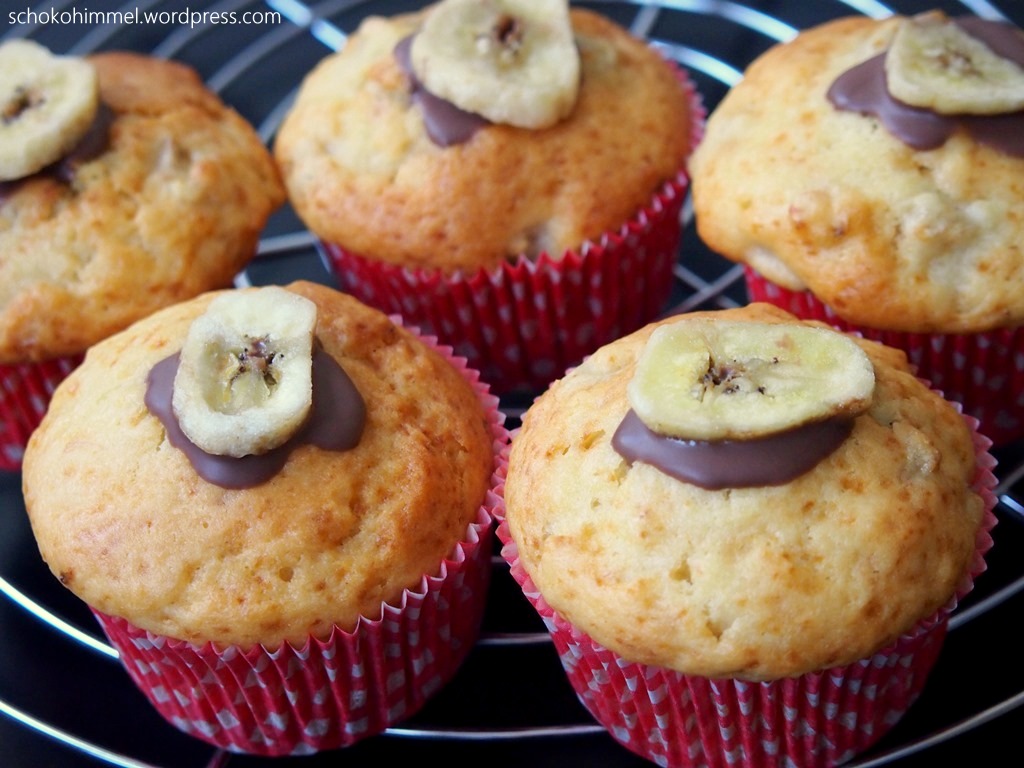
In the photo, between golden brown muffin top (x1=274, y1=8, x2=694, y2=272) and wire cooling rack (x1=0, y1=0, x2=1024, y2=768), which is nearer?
wire cooling rack (x1=0, y1=0, x2=1024, y2=768)

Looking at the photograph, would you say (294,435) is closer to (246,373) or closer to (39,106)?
(246,373)

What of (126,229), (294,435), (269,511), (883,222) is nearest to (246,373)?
(294,435)

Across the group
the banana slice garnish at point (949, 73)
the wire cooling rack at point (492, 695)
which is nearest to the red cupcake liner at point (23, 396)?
the wire cooling rack at point (492, 695)

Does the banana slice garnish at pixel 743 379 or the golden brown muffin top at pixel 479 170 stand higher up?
the banana slice garnish at pixel 743 379

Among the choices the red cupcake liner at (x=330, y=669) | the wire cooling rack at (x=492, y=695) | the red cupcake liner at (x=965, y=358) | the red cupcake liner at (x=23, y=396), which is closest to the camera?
the red cupcake liner at (x=330, y=669)

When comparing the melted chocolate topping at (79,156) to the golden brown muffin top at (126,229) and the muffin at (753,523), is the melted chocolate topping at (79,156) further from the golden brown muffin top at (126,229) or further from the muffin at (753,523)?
the muffin at (753,523)

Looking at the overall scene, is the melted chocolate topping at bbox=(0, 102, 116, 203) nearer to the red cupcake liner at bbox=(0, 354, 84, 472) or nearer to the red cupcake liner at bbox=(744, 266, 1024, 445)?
the red cupcake liner at bbox=(0, 354, 84, 472)

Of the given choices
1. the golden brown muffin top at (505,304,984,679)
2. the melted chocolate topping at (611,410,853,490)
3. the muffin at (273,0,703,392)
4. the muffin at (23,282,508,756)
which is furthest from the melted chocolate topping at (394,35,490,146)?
the melted chocolate topping at (611,410,853,490)
